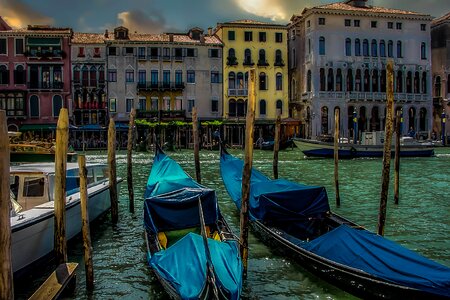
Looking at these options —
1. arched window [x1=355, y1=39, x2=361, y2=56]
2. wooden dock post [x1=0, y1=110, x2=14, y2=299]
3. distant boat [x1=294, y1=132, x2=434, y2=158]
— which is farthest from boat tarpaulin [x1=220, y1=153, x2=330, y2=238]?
arched window [x1=355, y1=39, x2=361, y2=56]

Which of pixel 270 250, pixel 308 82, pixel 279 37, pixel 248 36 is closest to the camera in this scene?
pixel 270 250

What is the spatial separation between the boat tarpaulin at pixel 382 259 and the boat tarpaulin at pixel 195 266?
1218 mm

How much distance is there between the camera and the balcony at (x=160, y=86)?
33625 millimetres

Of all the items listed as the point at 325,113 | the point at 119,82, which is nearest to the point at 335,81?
the point at 325,113

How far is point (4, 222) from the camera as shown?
3688 millimetres

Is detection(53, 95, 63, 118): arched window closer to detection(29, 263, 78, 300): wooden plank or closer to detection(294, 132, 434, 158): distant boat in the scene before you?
detection(294, 132, 434, 158): distant boat

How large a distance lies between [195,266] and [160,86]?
97.4 ft

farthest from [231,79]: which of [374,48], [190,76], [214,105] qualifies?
[374,48]

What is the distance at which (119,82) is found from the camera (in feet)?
111

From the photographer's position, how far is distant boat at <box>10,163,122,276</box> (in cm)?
582

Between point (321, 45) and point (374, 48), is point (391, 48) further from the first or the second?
point (321, 45)

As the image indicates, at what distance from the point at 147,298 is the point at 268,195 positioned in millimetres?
2857

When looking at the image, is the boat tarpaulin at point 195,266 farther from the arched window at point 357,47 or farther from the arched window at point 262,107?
the arched window at point 357,47

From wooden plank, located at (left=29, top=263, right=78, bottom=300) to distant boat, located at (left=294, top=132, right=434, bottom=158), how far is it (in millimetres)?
20219
